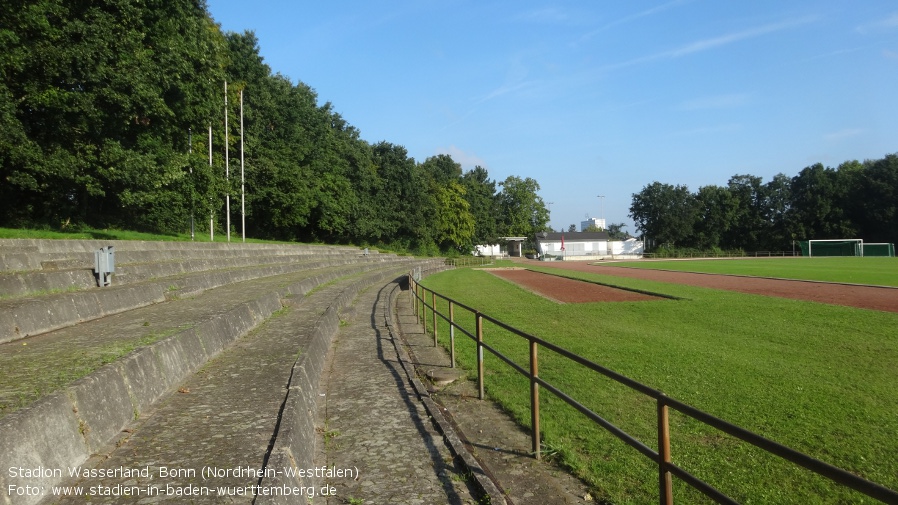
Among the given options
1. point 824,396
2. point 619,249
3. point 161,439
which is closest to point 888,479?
point 824,396

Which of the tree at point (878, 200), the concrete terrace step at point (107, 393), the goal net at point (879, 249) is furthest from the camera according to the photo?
the tree at point (878, 200)

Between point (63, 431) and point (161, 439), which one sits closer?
point (63, 431)

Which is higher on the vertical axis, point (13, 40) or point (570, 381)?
point (13, 40)

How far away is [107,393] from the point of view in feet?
13.3

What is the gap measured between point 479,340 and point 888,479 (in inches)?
157

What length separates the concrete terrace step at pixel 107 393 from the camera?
3094mm

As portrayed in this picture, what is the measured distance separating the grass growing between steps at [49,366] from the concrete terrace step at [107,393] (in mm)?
115

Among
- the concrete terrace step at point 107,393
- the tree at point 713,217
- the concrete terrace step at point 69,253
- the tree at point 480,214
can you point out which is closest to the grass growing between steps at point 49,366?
the concrete terrace step at point 107,393

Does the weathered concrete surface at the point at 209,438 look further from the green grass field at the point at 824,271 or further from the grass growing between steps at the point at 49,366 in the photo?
the green grass field at the point at 824,271

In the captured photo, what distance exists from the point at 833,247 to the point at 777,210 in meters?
16.2

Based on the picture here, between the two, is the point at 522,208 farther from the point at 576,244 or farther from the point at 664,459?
the point at 664,459

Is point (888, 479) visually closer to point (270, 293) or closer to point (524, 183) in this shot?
point (270, 293)

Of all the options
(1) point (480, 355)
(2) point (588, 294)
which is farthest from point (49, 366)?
(2) point (588, 294)

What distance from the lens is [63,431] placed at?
3.41 meters
